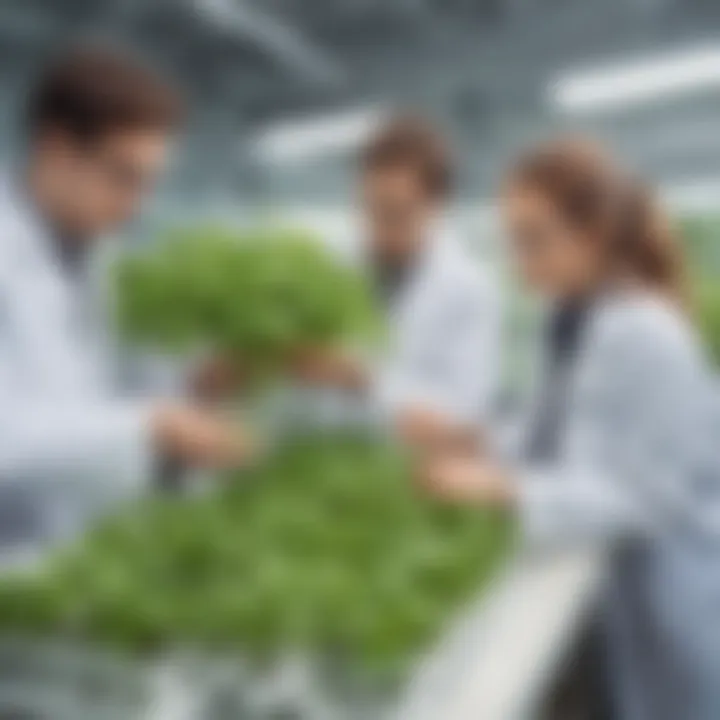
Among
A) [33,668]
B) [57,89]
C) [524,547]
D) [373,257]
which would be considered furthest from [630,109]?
[33,668]

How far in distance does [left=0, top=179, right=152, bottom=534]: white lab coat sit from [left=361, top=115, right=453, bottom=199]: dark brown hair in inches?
10.1

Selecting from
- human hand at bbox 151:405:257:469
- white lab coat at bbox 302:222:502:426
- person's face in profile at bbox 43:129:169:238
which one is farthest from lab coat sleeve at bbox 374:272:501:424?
person's face in profile at bbox 43:129:169:238

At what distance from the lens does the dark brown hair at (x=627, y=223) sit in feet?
3.36

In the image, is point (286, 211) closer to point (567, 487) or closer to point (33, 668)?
point (567, 487)

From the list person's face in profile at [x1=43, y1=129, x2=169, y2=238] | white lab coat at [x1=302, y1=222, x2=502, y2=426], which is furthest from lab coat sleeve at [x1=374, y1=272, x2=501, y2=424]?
person's face in profile at [x1=43, y1=129, x2=169, y2=238]

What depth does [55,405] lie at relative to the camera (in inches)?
43.0

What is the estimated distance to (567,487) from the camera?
103 cm

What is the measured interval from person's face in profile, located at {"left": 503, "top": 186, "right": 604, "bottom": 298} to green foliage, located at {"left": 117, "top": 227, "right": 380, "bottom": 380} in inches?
4.8

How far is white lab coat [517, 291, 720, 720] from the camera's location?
102 cm

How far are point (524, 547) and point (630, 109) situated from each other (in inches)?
13.1

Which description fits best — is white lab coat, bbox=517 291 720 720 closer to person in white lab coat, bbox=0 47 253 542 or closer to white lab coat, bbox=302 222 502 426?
white lab coat, bbox=302 222 502 426

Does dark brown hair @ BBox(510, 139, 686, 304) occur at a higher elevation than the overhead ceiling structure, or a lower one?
lower

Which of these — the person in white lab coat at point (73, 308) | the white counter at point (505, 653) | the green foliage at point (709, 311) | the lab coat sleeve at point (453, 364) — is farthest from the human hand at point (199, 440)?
the green foliage at point (709, 311)

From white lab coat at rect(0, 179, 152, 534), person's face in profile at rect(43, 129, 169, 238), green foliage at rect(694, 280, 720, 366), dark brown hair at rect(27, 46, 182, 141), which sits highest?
dark brown hair at rect(27, 46, 182, 141)
